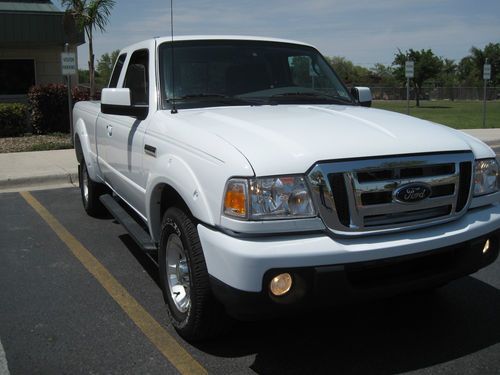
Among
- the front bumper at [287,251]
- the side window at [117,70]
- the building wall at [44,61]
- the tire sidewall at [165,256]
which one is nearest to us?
the front bumper at [287,251]

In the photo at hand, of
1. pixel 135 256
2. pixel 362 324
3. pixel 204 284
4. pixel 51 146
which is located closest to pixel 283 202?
pixel 204 284

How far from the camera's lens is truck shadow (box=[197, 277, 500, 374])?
319 cm

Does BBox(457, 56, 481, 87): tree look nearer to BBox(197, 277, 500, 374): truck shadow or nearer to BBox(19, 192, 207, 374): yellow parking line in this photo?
BBox(19, 192, 207, 374): yellow parking line

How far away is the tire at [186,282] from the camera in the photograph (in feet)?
9.98

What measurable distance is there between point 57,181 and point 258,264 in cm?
755

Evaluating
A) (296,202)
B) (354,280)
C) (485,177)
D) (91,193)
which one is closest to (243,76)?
(296,202)

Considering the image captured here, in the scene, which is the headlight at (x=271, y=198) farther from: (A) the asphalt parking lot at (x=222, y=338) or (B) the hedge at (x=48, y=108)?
(B) the hedge at (x=48, y=108)

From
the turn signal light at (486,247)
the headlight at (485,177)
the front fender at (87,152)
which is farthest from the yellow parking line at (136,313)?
the headlight at (485,177)

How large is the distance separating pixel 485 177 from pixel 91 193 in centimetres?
459

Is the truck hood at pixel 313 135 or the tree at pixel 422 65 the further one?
the tree at pixel 422 65

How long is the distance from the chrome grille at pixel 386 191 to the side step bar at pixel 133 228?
160 centimetres

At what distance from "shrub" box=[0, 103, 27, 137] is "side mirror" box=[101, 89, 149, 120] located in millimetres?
11493

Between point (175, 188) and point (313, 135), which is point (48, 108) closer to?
point (175, 188)

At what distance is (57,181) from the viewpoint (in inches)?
371
